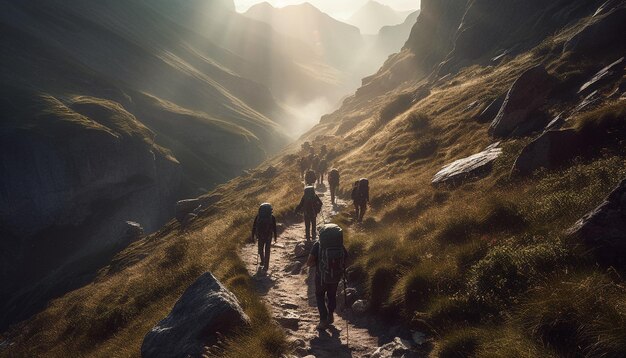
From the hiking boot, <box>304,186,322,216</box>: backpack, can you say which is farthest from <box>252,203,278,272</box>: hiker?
the hiking boot

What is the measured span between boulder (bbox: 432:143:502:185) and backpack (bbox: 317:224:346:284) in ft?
37.6

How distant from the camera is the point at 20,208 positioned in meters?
71.0

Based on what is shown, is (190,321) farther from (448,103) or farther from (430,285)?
(448,103)

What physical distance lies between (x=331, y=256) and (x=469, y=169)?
12944 millimetres


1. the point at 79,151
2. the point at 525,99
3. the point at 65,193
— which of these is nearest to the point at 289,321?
the point at 525,99

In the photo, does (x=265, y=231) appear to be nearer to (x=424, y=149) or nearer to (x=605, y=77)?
(x=424, y=149)

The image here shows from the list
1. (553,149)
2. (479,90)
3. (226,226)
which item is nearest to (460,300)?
(553,149)

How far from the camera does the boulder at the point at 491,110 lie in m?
29.7

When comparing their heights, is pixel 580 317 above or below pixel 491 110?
below

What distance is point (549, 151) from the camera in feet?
47.8

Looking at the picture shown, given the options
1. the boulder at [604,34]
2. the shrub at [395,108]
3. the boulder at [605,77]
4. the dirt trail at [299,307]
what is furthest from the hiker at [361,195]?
the shrub at [395,108]

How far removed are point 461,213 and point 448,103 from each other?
33625mm

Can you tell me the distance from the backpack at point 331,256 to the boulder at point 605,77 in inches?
855

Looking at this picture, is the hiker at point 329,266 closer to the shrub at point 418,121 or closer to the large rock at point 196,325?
the large rock at point 196,325
